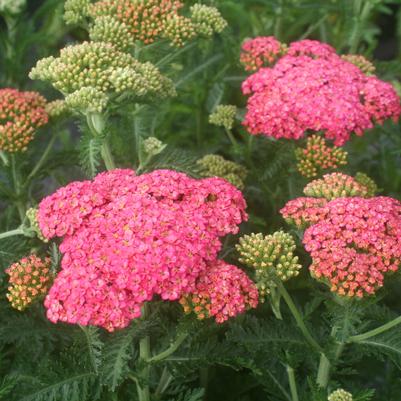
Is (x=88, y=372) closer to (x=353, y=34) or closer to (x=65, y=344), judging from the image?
(x=65, y=344)

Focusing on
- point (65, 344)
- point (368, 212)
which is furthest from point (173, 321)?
point (368, 212)

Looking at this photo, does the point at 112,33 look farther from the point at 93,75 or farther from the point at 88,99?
the point at 88,99

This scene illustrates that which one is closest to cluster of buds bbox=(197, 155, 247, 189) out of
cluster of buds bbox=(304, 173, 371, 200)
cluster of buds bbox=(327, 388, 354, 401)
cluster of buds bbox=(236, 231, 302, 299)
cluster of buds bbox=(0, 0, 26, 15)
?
cluster of buds bbox=(304, 173, 371, 200)

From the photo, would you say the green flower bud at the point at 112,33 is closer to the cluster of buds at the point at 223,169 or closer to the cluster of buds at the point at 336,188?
the cluster of buds at the point at 223,169

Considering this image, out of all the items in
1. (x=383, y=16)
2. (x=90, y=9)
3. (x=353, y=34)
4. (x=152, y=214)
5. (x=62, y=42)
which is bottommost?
(x=383, y=16)

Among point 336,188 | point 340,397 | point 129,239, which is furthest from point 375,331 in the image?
point 129,239

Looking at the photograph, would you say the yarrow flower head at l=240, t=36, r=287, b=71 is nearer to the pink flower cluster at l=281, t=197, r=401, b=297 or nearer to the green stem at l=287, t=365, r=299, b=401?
the pink flower cluster at l=281, t=197, r=401, b=297

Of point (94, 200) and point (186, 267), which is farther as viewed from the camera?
point (94, 200)
